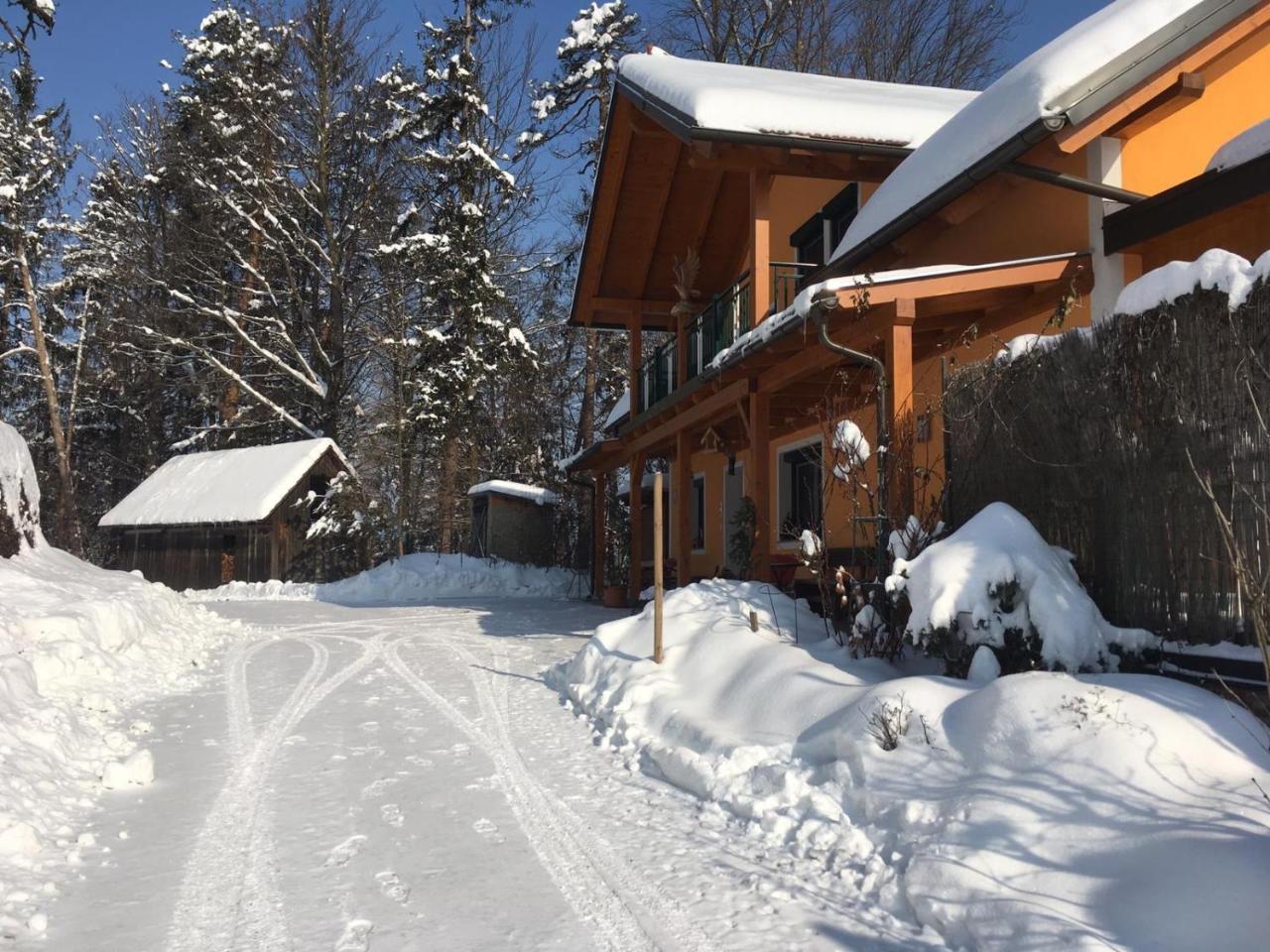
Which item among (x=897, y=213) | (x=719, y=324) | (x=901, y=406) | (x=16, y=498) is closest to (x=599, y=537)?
(x=719, y=324)

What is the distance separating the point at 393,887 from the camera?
4.21m

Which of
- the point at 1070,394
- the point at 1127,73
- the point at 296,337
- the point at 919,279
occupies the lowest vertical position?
the point at 1070,394

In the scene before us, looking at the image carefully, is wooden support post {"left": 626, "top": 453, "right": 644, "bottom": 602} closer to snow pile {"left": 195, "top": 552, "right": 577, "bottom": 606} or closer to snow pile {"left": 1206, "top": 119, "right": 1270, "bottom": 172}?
snow pile {"left": 195, "top": 552, "right": 577, "bottom": 606}

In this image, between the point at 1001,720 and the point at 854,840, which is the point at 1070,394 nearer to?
the point at 1001,720

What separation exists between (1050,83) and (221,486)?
24.6 m

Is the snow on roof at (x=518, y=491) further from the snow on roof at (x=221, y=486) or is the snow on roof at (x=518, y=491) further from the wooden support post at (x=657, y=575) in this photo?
the wooden support post at (x=657, y=575)

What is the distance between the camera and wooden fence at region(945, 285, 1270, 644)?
484 cm

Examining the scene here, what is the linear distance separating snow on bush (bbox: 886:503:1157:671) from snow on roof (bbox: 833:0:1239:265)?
398 cm

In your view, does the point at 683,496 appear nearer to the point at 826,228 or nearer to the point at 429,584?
the point at 826,228

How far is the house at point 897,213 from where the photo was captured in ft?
26.7

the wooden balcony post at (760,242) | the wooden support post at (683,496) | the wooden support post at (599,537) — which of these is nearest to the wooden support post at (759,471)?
the wooden balcony post at (760,242)

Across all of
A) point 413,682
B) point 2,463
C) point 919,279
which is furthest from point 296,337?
point 919,279

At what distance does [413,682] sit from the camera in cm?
950

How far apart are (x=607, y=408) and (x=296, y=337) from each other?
1047 cm
